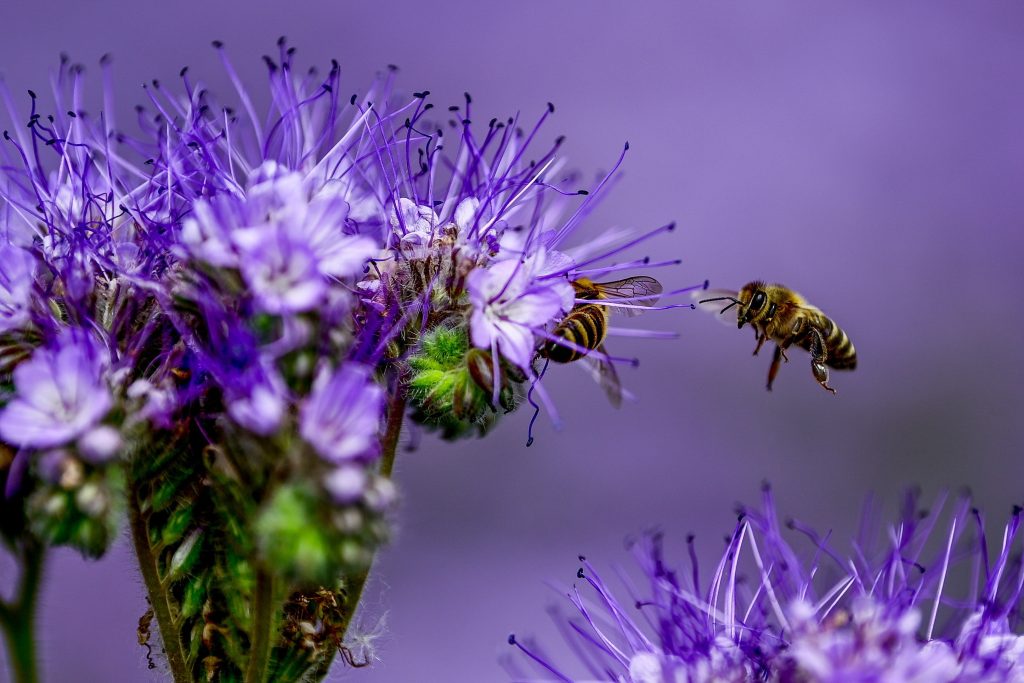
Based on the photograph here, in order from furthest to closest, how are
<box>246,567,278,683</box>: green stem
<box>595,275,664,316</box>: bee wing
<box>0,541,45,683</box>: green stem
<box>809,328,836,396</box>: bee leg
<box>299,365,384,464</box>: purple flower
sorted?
1. <box>809,328,836,396</box>: bee leg
2. <box>595,275,664,316</box>: bee wing
3. <box>0,541,45,683</box>: green stem
4. <box>246,567,278,683</box>: green stem
5. <box>299,365,384,464</box>: purple flower

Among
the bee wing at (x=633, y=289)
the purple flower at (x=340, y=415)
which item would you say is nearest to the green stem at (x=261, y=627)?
the purple flower at (x=340, y=415)

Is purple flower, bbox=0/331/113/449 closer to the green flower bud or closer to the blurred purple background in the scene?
the green flower bud

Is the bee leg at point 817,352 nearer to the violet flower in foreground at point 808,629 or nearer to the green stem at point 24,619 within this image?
the violet flower in foreground at point 808,629

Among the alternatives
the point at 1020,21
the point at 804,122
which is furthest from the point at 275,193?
the point at 1020,21

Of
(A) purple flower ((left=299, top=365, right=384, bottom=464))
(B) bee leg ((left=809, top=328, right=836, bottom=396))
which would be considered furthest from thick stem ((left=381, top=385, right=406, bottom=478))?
(B) bee leg ((left=809, top=328, right=836, bottom=396))

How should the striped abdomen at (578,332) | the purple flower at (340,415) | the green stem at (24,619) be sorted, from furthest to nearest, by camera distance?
the striped abdomen at (578,332)
the green stem at (24,619)
the purple flower at (340,415)

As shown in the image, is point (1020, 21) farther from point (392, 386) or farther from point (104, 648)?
point (392, 386)

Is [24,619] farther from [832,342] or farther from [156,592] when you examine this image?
[832,342]

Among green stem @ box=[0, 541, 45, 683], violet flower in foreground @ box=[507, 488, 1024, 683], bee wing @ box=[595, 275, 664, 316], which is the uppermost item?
bee wing @ box=[595, 275, 664, 316]
